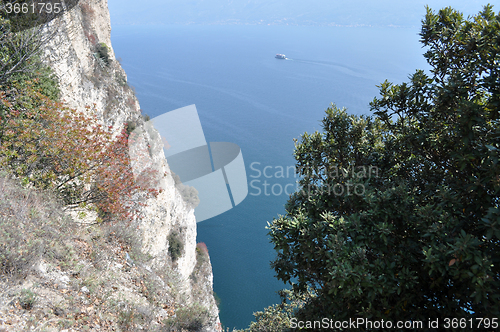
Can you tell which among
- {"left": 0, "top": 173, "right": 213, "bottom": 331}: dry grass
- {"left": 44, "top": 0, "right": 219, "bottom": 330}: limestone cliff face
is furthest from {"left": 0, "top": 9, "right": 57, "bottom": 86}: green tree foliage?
{"left": 0, "top": 173, "right": 213, "bottom": 331}: dry grass

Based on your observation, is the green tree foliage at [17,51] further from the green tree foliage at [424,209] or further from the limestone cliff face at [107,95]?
the green tree foliage at [424,209]

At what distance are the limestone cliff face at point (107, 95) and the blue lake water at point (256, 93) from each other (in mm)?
9643

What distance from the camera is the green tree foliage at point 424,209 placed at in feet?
14.3

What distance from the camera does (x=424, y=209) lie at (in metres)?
4.67

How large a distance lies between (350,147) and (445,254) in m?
4.00

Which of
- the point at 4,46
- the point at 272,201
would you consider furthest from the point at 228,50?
the point at 4,46

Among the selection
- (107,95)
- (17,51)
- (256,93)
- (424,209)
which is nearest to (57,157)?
(17,51)

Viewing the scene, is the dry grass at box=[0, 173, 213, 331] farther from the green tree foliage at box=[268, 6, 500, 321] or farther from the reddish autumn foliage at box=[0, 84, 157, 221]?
the green tree foliage at box=[268, 6, 500, 321]

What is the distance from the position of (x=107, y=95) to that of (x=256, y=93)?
65419mm

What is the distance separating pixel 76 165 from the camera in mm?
7418

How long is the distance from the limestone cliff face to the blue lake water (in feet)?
31.6

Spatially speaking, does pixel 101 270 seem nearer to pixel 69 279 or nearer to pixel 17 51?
pixel 69 279

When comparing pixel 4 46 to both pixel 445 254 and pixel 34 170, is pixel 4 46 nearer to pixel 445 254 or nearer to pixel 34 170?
pixel 34 170

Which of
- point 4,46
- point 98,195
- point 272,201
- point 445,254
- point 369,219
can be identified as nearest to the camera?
point 445,254
